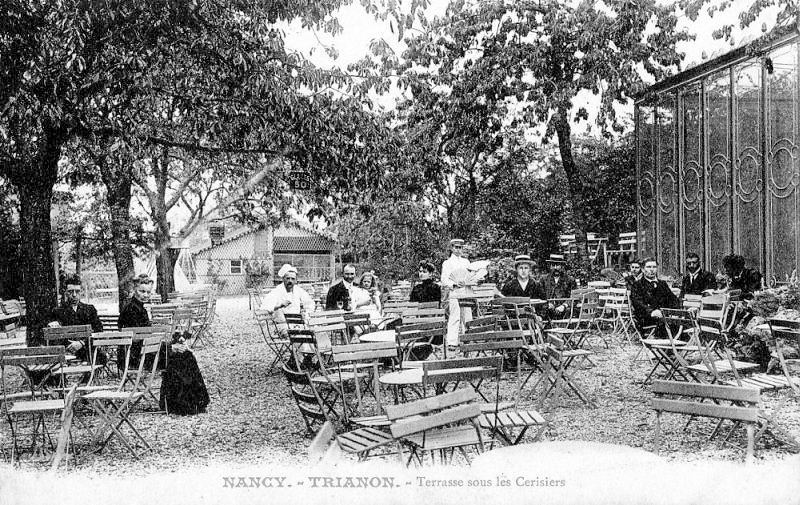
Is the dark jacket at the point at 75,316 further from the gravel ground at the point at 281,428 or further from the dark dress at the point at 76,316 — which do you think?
the gravel ground at the point at 281,428

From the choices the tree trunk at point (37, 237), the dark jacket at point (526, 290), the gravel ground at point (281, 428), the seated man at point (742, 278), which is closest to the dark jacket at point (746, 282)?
the seated man at point (742, 278)

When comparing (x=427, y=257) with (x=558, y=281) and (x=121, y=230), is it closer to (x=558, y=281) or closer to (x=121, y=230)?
(x=558, y=281)

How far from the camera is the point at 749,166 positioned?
11.9 metres

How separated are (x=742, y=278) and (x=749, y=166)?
8.36ft

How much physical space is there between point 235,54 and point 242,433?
4.06 metres

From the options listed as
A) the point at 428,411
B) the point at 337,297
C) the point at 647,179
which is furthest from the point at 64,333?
the point at 647,179

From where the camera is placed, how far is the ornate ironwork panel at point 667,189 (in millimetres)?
14102

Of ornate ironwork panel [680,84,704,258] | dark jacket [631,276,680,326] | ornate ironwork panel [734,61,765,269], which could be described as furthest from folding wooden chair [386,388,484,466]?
ornate ironwork panel [680,84,704,258]

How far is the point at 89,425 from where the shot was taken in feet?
22.1

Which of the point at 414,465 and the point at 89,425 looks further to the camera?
the point at 89,425

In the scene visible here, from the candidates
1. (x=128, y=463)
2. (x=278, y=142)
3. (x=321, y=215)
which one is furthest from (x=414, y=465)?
(x=321, y=215)

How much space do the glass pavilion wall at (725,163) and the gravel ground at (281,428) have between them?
12.6 ft

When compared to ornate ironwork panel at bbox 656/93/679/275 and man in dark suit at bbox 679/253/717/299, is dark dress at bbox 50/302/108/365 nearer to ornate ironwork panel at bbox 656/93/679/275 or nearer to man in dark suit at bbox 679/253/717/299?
man in dark suit at bbox 679/253/717/299

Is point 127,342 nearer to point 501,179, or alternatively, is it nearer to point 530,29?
point 530,29
